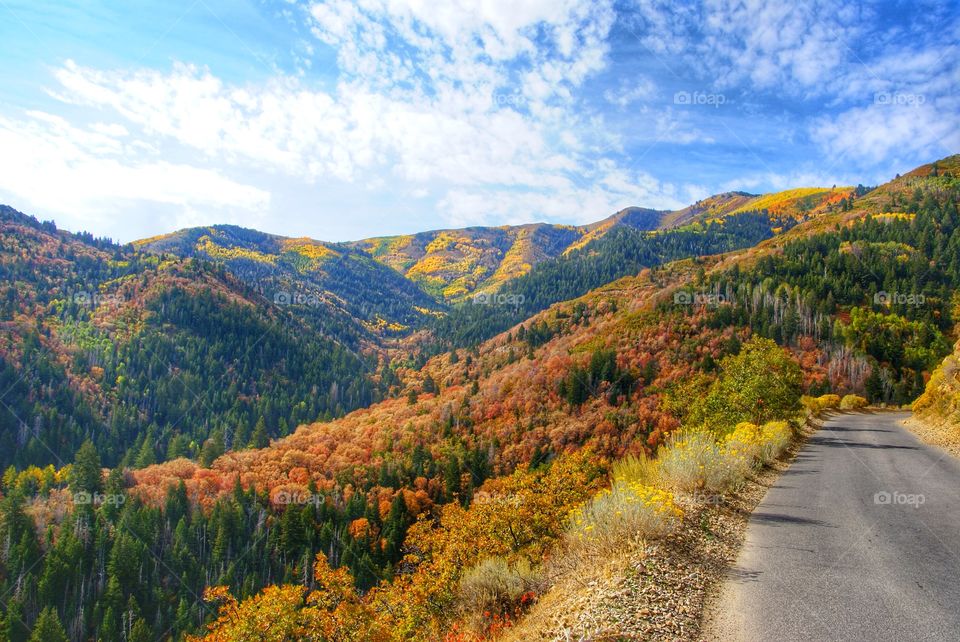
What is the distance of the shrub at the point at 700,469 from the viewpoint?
13305 mm

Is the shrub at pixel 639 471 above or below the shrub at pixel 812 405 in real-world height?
above

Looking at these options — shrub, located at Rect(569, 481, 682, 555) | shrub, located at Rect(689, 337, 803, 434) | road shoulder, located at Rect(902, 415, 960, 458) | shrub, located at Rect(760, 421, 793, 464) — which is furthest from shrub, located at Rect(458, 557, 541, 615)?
road shoulder, located at Rect(902, 415, 960, 458)

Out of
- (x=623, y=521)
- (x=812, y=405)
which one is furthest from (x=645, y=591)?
(x=812, y=405)

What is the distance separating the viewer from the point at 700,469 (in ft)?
43.8

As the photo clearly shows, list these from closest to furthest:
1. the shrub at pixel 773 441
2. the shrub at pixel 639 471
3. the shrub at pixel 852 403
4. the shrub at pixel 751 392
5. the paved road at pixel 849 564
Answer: the paved road at pixel 849 564 → the shrub at pixel 639 471 → the shrub at pixel 773 441 → the shrub at pixel 751 392 → the shrub at pixel 852 403

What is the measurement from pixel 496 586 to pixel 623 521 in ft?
12.5

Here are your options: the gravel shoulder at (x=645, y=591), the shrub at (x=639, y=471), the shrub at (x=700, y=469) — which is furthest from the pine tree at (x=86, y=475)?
the gravel shoulder at (x=645, y=591)

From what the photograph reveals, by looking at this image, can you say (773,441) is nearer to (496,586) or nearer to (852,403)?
(496,586)

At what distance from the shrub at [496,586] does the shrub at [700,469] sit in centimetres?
487

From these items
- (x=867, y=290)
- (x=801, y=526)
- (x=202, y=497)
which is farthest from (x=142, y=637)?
(x=867, y=290)

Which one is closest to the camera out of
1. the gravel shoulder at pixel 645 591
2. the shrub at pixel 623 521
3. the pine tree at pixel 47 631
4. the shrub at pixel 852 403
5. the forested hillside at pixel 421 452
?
the gravel shoulder at pixel 645 591

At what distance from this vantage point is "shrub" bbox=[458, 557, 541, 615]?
1083 cm

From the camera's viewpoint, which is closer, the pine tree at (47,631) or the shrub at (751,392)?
the shrub at (751,392)

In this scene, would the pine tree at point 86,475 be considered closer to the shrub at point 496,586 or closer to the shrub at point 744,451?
the shrub at point 496,586
